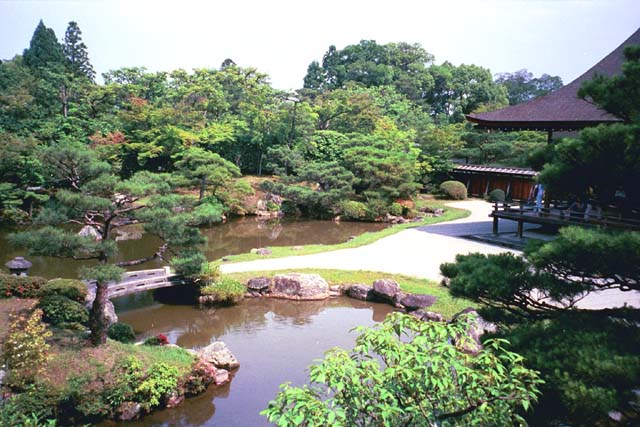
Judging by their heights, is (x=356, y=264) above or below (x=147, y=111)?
below

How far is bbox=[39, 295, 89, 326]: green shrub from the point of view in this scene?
26.2 ft

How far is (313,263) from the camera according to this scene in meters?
12.7

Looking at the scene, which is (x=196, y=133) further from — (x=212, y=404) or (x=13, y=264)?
(x=212, y=404)

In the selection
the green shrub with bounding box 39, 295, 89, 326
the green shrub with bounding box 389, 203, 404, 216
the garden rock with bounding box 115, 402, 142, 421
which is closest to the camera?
Answer: the garden rock with bounding box 115, 402, 142, 421

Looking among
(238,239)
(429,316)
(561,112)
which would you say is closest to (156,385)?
(429,316)

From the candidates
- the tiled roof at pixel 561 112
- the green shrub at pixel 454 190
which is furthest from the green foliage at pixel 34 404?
the green shrub at pixel 454 190

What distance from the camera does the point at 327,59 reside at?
55.6 m

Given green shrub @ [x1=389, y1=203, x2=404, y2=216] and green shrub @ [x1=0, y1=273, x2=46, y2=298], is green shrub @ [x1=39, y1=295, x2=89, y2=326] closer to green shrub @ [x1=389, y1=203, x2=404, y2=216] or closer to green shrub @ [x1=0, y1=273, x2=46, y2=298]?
green shrub @ [x1=0, y1=273, x2=46, y2=298]

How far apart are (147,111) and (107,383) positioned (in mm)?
19280

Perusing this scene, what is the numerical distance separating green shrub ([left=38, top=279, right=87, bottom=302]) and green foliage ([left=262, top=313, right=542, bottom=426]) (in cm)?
717

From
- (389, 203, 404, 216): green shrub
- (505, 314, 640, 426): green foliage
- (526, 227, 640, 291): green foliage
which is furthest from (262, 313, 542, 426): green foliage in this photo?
(389, 203, 404, 216): green shrub

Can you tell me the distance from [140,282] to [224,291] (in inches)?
68.8

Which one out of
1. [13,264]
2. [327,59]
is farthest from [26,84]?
[327,59]

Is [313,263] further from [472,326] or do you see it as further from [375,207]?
[375,207]
